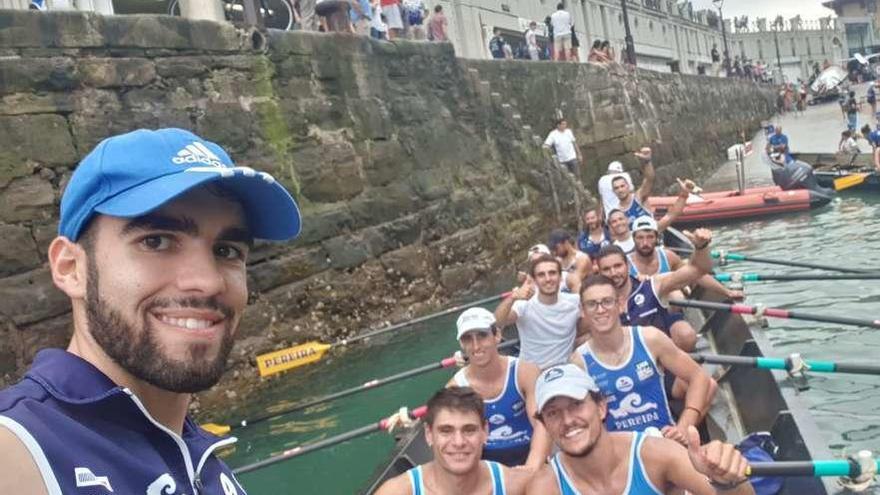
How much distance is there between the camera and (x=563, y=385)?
3490mm

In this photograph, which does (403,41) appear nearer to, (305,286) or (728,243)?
(305,286)

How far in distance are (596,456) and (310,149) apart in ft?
23.5

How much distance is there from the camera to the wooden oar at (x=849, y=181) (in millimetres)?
17281

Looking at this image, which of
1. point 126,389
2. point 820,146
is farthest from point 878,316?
point 820,146

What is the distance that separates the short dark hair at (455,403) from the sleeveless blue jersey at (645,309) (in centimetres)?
298

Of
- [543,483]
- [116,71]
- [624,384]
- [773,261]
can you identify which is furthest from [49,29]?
[773,261]

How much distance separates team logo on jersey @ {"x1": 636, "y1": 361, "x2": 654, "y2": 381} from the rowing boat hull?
2.75 feet

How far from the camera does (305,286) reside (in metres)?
9.05

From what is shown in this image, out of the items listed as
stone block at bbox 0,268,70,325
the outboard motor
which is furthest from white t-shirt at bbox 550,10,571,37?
stone block at bbox 0,268,70,325

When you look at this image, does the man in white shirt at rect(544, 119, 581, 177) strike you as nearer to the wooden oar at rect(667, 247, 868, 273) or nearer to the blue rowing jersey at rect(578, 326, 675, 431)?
the wooden oar at rect(667, 247, 868, 273)

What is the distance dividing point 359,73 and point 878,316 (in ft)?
25.5

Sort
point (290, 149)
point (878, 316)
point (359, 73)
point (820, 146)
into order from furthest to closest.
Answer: point (820, 146) → point (359, 73) → point (290, 149) → point (878, 316)

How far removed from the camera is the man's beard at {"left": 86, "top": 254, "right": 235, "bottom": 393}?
1214mm

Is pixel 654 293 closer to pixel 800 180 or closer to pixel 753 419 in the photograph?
pixel 753 419
